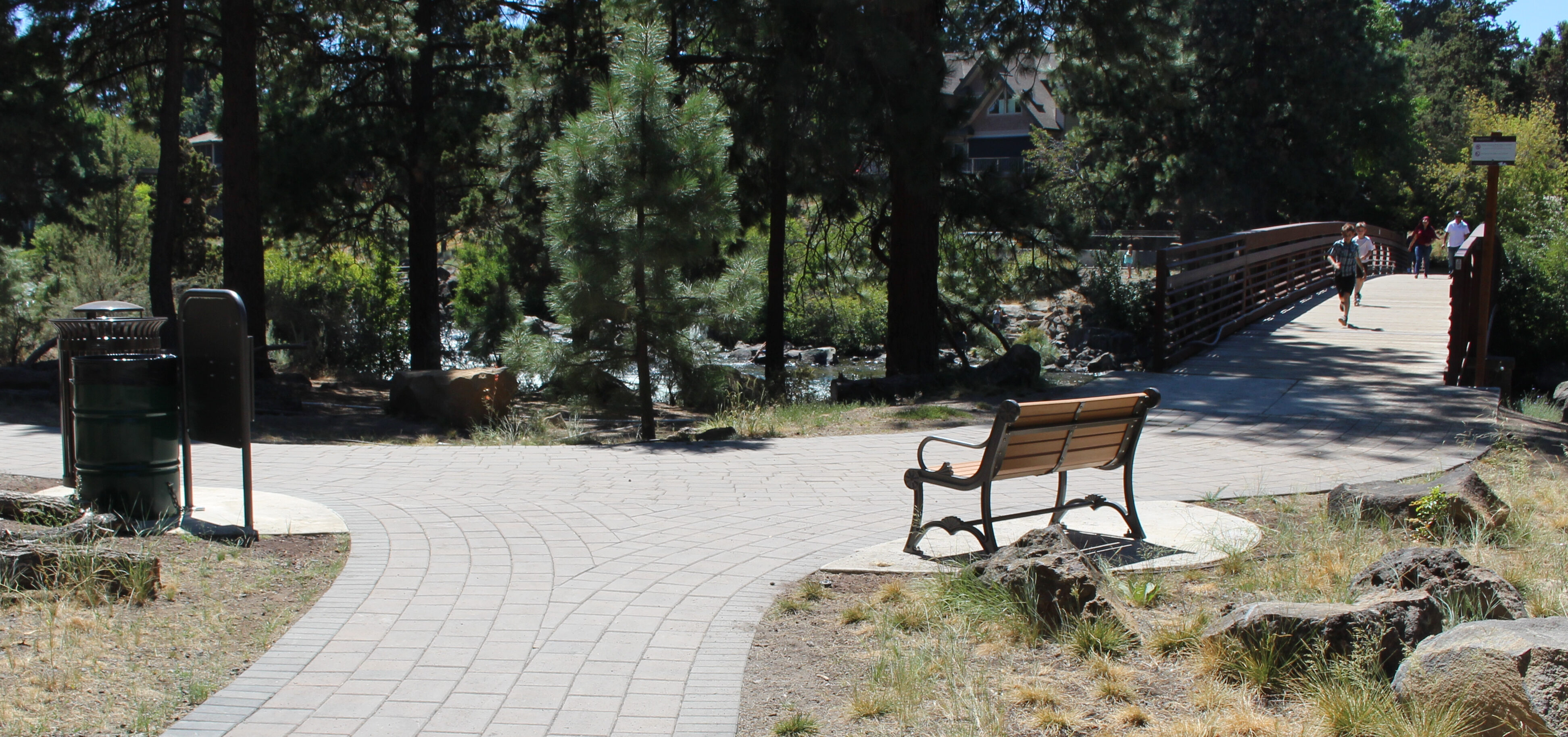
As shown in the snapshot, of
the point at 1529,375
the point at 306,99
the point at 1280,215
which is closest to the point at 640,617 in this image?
the point at 1529,375

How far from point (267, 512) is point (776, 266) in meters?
12.2

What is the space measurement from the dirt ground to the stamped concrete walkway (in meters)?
0.15

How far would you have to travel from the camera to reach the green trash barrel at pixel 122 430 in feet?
20.7

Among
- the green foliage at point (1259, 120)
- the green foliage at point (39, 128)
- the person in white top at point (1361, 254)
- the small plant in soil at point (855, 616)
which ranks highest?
the green foliage at point (1259, 120)

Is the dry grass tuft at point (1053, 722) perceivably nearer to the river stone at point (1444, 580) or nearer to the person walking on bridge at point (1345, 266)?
the river stone at point (1444, 580)

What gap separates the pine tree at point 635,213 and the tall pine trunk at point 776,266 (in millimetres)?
2607

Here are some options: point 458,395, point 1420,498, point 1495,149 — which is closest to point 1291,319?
point 1495,149

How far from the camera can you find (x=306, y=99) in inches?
753

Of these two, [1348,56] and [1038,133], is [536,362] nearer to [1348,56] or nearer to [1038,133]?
[1348,56]

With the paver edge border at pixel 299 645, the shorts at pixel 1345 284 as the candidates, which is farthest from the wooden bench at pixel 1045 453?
the shorts at pixel 1345 284

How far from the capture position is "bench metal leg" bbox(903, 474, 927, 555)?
20.2ft

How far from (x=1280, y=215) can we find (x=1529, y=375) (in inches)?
1151

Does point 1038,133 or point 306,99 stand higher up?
point 1038,133

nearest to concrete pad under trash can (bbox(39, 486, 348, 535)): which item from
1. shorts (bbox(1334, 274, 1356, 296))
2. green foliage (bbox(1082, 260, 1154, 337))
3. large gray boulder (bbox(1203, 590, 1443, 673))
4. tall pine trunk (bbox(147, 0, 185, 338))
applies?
large gray boulder (bbox(1203, 590, 1443, 673))
